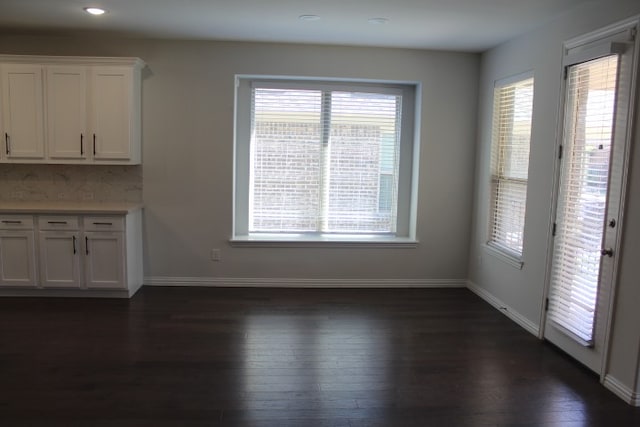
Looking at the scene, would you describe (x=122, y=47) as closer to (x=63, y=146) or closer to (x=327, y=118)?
(x=63, y=146)

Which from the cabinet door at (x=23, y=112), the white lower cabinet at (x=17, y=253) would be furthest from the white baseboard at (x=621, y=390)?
the cabinet door at (x=23, y=112)

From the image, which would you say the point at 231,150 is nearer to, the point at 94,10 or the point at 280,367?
the point at 94,10

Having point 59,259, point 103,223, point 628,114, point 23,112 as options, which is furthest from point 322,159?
point 628,114

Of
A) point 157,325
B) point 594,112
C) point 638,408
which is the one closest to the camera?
point 638,408

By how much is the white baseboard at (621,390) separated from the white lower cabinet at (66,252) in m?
3.97

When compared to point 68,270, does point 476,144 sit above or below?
above

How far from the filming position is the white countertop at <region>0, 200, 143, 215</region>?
457 cm

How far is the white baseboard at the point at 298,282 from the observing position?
17.4 feet

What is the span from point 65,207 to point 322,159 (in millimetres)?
2549

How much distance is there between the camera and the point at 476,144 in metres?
5.38

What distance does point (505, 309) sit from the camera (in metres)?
Answer: 4.64

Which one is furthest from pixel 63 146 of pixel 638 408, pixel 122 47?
pixel 638 408

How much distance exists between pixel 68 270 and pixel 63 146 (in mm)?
1172

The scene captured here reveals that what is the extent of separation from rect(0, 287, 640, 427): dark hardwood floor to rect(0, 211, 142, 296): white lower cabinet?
20 centimetres
